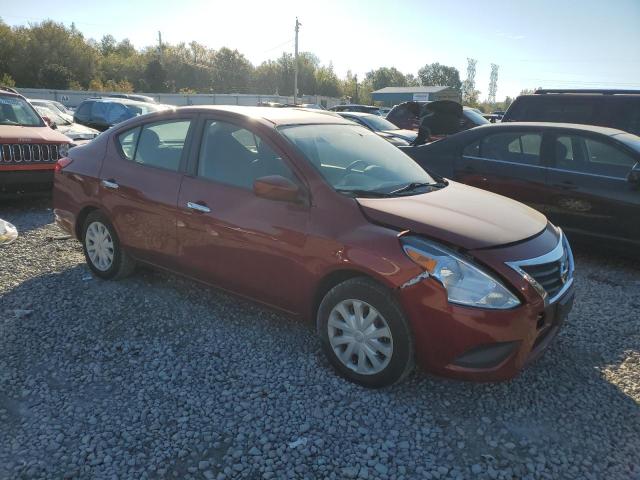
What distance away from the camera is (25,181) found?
671 centimetres

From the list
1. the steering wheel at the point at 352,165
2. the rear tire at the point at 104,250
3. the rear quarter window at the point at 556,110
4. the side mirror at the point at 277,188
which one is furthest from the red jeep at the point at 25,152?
the rear quarter window at the point at 556,110

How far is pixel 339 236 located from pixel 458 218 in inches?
29.3

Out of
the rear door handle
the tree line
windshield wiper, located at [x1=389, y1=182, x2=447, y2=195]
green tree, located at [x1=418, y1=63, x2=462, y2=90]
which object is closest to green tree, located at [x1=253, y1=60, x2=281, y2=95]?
the tree line

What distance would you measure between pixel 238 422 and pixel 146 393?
649 millimetres

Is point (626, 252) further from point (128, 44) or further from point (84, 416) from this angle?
point (128, 44)

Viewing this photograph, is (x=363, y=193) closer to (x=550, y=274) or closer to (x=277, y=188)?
(x=277, y=188)

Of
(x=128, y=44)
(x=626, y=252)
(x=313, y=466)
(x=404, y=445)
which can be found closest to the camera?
(x=313, y=466)

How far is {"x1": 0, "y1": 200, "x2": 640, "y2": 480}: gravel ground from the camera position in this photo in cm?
252

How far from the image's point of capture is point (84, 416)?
2.82m

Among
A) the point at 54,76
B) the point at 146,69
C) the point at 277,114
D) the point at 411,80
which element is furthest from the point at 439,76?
the point at 277,114

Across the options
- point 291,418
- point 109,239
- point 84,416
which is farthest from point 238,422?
point 109,239

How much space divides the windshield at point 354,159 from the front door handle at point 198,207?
2.61ft

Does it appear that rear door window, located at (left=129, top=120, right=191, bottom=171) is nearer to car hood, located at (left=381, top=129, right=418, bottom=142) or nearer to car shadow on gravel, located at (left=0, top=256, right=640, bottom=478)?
car shadow on gravel, located at (left=0, top=256, right=640, bottom=478)

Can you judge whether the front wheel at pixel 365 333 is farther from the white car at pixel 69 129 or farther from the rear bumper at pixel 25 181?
the white car at pixel 69 129
